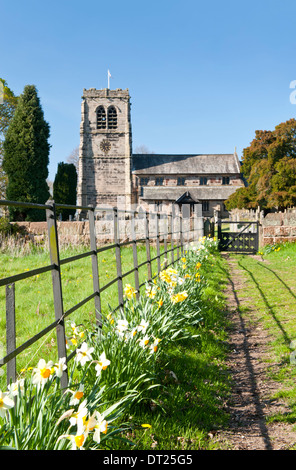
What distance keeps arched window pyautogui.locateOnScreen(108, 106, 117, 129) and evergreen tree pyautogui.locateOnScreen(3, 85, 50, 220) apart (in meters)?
18.1

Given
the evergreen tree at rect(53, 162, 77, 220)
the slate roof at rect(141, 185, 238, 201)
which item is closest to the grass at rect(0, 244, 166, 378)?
the evergreen tree at rect(53, 162, 77, 220)

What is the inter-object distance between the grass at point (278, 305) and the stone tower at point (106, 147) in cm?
3149

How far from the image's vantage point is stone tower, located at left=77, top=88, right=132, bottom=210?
43219 mm

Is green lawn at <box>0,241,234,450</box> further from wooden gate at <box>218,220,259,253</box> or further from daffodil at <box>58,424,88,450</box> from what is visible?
wooden gate at <box>218,220,259,253</box>

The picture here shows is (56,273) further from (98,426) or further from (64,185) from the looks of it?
(64,185)

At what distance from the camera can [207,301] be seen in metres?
6.33

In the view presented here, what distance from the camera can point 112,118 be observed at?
44.2 meters

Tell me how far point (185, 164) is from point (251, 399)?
157 ft

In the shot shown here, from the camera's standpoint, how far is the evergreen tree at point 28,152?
24703 mm

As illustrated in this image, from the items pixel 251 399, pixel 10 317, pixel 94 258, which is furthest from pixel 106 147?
pixel 10 317

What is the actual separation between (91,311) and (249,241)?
36.3ft

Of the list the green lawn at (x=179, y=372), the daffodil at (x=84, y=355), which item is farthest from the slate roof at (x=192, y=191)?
the daffodil at (x=84, y=355)
